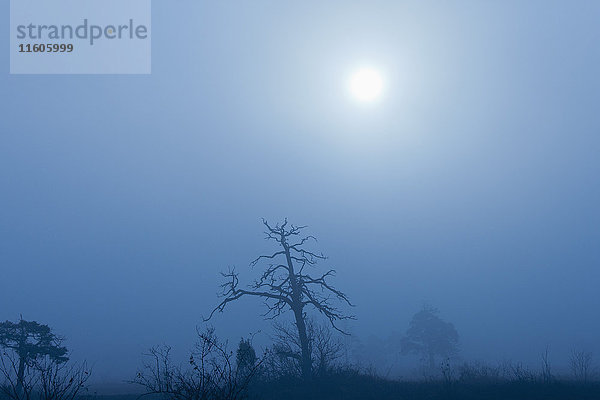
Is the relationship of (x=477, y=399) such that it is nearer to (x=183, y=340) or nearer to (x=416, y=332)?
(x=416, y=332)

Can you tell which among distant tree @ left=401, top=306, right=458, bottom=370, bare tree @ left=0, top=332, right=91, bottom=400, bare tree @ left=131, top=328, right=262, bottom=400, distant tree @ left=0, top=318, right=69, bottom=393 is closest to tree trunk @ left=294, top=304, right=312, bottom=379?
bare tree @ left=131, top=328, right=262, bottom=400

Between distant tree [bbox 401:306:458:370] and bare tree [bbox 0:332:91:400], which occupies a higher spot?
bare tree [bbox 0:332:91:400]

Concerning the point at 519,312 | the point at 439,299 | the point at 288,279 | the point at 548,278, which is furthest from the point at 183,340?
the point at 548,278

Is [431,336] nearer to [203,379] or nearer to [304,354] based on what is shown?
[304,354]

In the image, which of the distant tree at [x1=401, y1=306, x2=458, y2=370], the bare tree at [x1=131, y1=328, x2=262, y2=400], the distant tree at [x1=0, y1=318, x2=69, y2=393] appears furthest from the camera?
the distant tree at [x1=401, y1=306, x2=458, y2=370]

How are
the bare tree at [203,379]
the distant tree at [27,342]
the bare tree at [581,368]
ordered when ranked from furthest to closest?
the distant tree at [27,342] < the bare tree at [581,368] < the bare tree at [203,379]

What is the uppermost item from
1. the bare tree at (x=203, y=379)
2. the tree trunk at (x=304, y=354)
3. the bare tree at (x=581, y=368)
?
the bare tree at (x=203, y=379)

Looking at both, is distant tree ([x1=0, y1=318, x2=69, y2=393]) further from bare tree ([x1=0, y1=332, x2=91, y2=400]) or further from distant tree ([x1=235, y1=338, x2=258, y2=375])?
distant tree ([x1=235, y1=338, x2=258, y2=375])

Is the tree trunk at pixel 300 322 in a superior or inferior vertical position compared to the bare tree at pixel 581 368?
superior

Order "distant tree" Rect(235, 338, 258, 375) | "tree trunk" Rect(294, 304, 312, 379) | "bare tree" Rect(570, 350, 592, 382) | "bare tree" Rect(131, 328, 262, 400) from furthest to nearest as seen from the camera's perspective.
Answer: "tree trunk" Rect(294, 304, 312, 379), "bare tree" Rect(570, 350, 592, 382), "distant tree" Rect(235, 338, 258, 375), "bare tree" Rect(131, 328, 262, 400)

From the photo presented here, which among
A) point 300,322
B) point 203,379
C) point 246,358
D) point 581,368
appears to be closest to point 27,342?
point 300,322

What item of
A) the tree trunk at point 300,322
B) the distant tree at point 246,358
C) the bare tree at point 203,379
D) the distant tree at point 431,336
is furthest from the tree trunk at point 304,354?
the distant tree at point 431,336

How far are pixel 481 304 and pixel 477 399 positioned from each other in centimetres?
16710

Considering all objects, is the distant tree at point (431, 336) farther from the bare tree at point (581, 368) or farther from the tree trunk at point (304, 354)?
the tree trunk at point (304, 354)
